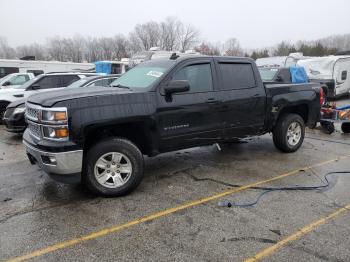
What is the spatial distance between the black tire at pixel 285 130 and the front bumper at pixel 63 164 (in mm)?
4037

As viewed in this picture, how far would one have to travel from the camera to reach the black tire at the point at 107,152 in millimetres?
4246

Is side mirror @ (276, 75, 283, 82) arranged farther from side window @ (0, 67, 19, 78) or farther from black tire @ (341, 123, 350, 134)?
side window @ (0, 67, 19, 78)

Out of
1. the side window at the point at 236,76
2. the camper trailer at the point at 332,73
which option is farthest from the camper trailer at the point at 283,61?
the side window at the point at 236,76

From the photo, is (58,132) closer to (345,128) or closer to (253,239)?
(253,239)

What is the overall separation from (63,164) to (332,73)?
17032 mm

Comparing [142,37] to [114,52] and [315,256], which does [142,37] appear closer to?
[114,52]

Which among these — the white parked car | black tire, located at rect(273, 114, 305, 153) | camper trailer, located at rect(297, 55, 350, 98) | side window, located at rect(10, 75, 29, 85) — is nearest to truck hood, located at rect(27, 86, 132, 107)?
black tire, located at rect(273, 114, 305, 153)

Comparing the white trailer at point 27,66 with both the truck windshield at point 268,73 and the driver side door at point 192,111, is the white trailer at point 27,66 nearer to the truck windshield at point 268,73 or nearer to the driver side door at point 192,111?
the truck windshield at point 268,73

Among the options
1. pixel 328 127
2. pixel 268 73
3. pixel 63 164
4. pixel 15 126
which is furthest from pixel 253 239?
pixel 268 73

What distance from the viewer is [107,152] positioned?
4.32 metres

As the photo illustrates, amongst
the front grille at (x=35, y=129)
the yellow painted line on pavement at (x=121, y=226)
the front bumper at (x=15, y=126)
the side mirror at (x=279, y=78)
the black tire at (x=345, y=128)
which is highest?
the side mirror at (x=279, y=78)

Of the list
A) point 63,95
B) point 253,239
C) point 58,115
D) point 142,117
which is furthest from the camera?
point 142,117

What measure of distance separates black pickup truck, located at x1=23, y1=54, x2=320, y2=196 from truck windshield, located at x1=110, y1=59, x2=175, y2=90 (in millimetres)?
23

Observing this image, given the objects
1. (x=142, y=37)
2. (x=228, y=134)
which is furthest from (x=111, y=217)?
(x=142, y=37)
